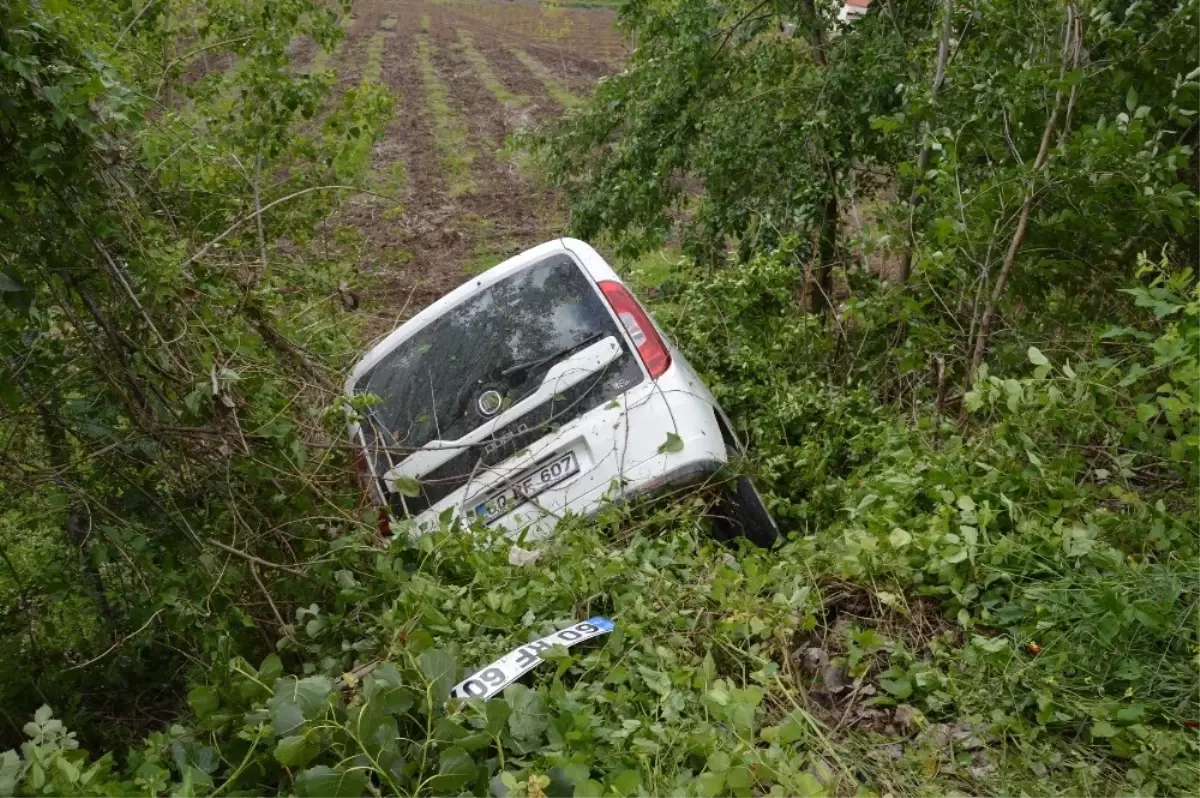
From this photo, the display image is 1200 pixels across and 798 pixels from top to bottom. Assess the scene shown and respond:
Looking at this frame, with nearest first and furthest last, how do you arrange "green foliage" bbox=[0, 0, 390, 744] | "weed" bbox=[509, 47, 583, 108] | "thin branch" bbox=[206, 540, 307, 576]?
"green foliage" bbox=[0, 0, 390, 744]
"thin branch" bbox=[206, 540, 307, 576]
"weed" bbox=[509, 47, 583, 108]

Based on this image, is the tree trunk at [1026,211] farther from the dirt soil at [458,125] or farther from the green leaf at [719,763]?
the dirt soil at [458,125]

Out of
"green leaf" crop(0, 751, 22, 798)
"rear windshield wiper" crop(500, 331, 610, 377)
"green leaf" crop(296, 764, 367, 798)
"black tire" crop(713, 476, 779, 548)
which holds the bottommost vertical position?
"black tire" crop(713, 476, 779, 548)

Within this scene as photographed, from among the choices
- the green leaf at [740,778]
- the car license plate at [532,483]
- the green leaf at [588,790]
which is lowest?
the car license plate at [532,483]

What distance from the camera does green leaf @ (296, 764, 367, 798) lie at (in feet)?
6.81

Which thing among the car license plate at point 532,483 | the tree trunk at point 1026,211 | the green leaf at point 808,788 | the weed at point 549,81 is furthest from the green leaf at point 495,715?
the weed at point 549,81

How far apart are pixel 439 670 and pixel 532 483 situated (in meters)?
1.68

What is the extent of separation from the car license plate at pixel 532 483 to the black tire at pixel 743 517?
697 mm

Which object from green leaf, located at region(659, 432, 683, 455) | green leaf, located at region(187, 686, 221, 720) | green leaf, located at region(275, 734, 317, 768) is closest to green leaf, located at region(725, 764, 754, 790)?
green leaf, located at region(275, 734, 317, 768)

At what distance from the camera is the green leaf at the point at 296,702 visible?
2201 millimetres

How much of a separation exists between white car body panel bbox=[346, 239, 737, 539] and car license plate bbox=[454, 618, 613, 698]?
0.92 meters

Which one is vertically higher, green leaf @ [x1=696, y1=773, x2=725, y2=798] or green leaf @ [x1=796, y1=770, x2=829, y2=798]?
green leaf @ [x1=696, y1=773, x2=725, y2=798]

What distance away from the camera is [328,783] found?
2.08m

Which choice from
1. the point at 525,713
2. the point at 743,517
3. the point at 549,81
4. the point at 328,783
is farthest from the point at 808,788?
the point at 549,81

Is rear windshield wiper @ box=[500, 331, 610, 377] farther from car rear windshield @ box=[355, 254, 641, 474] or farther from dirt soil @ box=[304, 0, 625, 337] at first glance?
dirt soil @ box=[304, 0, 625, 337]
